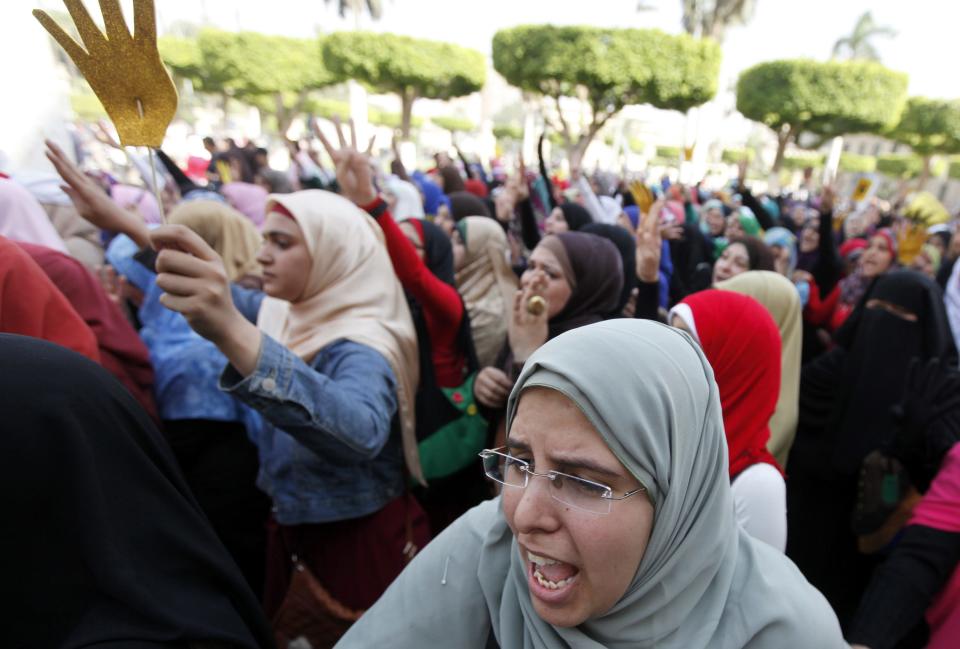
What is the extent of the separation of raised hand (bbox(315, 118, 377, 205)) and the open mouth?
211cm

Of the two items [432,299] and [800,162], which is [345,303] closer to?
[432,299]

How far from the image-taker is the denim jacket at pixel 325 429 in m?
1.30

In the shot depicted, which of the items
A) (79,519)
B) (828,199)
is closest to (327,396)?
(79,519)

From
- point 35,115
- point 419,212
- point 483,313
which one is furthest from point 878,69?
point 35,115

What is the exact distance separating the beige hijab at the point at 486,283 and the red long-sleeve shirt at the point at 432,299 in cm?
43

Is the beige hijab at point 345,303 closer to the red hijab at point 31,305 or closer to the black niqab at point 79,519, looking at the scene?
the red hijab at point 31,305

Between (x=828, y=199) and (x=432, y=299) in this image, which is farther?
(x=828, y=199)

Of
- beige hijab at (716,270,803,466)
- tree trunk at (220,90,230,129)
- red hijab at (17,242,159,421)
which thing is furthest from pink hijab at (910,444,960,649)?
tree trunk at (220,90,230,129)

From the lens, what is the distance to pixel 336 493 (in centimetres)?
179

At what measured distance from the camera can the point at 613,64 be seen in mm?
17984

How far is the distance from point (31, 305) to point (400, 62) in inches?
898

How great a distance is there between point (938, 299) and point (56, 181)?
509 cm

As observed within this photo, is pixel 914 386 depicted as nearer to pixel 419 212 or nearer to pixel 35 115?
pixel 419 212

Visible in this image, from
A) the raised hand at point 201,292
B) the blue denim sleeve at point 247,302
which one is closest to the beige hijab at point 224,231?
the blue denim sleeve at point 247,302
